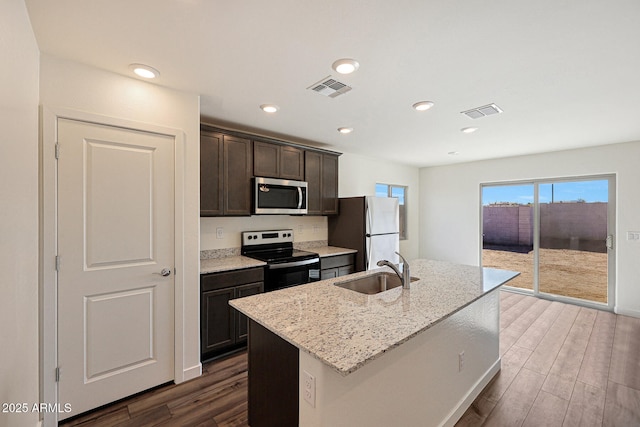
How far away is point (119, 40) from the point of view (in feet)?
5.30

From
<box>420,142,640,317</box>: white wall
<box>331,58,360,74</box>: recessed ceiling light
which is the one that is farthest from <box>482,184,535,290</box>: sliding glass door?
<box>331,58,360,74</box>: recessed ceiling light

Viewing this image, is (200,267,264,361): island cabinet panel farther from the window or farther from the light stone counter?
the window

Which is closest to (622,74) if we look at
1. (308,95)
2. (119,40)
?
(308,95)

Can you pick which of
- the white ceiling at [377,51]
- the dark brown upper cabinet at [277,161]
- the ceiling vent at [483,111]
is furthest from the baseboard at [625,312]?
the dark brown upper cabinet at [277,161]

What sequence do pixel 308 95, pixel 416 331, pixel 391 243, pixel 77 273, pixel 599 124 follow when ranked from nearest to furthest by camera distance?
pixel 416 331 → pixel 77 273 → pixel 308 95 → pixel 599 124 → pixel 391 243

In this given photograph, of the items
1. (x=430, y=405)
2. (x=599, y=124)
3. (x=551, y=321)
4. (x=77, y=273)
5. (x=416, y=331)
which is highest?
(x=599, y=124)

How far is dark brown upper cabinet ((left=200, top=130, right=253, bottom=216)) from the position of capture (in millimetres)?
2824

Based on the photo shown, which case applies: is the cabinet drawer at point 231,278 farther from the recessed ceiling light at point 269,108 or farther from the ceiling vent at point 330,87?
the ceiling vent at point 330,87

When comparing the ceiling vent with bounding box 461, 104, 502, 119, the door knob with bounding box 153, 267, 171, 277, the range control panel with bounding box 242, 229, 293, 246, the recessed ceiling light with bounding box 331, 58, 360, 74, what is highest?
the recessed ceiling light with bounding box 331, 58, 360, 74

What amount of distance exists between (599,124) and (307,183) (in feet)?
11.2

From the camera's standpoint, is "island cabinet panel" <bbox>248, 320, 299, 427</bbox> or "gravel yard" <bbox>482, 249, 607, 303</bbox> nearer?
"island cabinet panel" <bbox>248, 320, 299, 427</bbox>

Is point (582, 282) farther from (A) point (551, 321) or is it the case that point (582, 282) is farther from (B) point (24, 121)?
(B) point (24, 121)

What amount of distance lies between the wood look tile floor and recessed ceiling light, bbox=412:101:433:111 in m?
2.49

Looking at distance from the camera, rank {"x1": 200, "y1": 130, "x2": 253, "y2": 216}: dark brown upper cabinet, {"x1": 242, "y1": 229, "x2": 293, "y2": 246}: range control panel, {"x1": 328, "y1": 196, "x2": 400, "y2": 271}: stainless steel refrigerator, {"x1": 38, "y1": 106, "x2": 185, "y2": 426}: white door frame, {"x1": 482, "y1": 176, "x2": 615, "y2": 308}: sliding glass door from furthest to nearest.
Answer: {"x1": 482, "y1": 176, "x2": 615, "y2": 308}: sliding glass door
{"x1": 328, "y1": 196, "x2": 400, "y2": 271}: stainless steel refrigerator
{"x1": 242, "y1": 229, "x2": 293, "y2": 246}: range control panel
{"x1": 200, "y1": 130, "x2": 253, "y2": 216}: dark brown upper cabinet
{"x1": 38, "y1": 106, "x2": 185, "y2": 426}: white door frame
